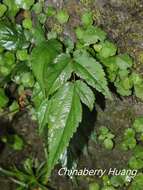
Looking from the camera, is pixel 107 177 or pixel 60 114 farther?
pixel 107 177

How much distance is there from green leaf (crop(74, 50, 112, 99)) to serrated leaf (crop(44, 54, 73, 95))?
4 cm

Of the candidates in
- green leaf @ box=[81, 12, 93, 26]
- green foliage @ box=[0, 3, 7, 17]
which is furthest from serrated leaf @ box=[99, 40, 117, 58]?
green foliage @ box=[0, 3, 7, 17]

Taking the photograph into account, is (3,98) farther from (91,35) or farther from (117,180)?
(117,180)

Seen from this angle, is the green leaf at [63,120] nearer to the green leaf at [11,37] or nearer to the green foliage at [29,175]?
the green leaf at [11,37]

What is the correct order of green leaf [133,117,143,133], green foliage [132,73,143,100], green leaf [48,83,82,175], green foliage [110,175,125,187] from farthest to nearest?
green foliage [110,175,125,187] → green leaf [133,117,143,133] → green foliage [132,73,143,100] → green leaf [48,83,82,175]

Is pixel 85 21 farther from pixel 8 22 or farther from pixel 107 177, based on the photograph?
pixel 107 177

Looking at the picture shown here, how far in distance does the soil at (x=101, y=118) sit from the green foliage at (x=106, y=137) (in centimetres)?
4

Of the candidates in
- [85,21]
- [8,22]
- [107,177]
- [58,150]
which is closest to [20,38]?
[8,22]

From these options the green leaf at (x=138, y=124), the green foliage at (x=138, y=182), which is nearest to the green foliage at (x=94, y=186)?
the green foliage at (x=138, y=182)

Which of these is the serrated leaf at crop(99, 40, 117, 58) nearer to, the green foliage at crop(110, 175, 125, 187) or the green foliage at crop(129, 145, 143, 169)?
the green foliage at crop(129, 145, 143, 169)

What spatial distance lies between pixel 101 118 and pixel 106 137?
0.10 metres

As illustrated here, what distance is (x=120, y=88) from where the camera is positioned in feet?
5.47

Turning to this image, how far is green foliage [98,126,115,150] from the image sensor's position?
184 cm

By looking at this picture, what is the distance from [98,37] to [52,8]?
0.26m
